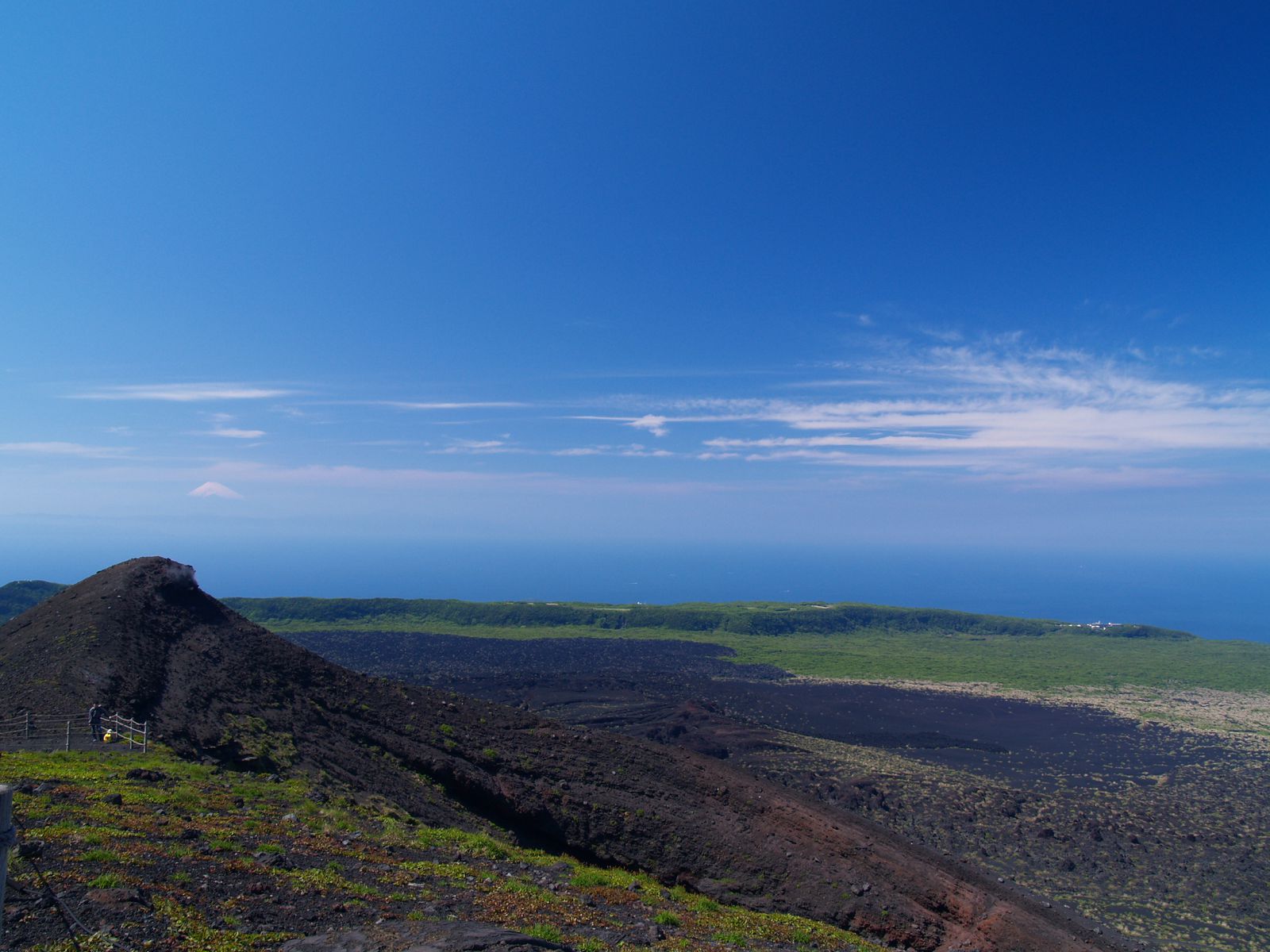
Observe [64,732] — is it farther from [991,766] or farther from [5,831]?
[991,766]

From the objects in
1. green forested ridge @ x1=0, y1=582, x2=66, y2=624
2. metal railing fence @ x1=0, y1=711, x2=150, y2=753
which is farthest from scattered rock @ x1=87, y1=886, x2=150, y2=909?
green forested ridge @ x1=0, y1=582, x2=66, y2=624

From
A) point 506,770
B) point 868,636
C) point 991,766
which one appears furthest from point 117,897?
point 868,636

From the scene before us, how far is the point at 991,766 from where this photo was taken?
134 feet

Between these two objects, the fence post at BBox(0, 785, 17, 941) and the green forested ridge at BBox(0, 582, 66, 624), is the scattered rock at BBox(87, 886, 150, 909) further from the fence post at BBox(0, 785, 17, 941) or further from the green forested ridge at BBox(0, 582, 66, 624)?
the green forested ridge at BBox(0, 582, 66, 624)

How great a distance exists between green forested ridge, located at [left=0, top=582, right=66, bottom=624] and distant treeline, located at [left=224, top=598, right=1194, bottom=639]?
20.4 meters

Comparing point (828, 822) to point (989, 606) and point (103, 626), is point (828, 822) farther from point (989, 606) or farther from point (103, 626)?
point (989, 606)

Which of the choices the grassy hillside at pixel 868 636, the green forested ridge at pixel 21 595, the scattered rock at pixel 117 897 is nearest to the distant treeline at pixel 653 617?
the grassy hillside at pixel 868 636

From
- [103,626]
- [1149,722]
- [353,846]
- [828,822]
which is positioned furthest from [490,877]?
[1149,722]

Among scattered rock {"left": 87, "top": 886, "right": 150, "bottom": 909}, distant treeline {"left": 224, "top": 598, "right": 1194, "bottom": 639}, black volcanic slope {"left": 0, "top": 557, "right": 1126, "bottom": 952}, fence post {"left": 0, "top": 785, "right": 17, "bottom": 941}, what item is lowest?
distant treeline {"left": 224, "top": 598, "right": 1194, "bottom": 639}

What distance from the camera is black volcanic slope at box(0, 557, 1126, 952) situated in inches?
675

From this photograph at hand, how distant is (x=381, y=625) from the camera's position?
303 ft

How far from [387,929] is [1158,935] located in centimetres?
2623

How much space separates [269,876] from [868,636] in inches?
4201

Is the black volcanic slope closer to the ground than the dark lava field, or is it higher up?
higher up
